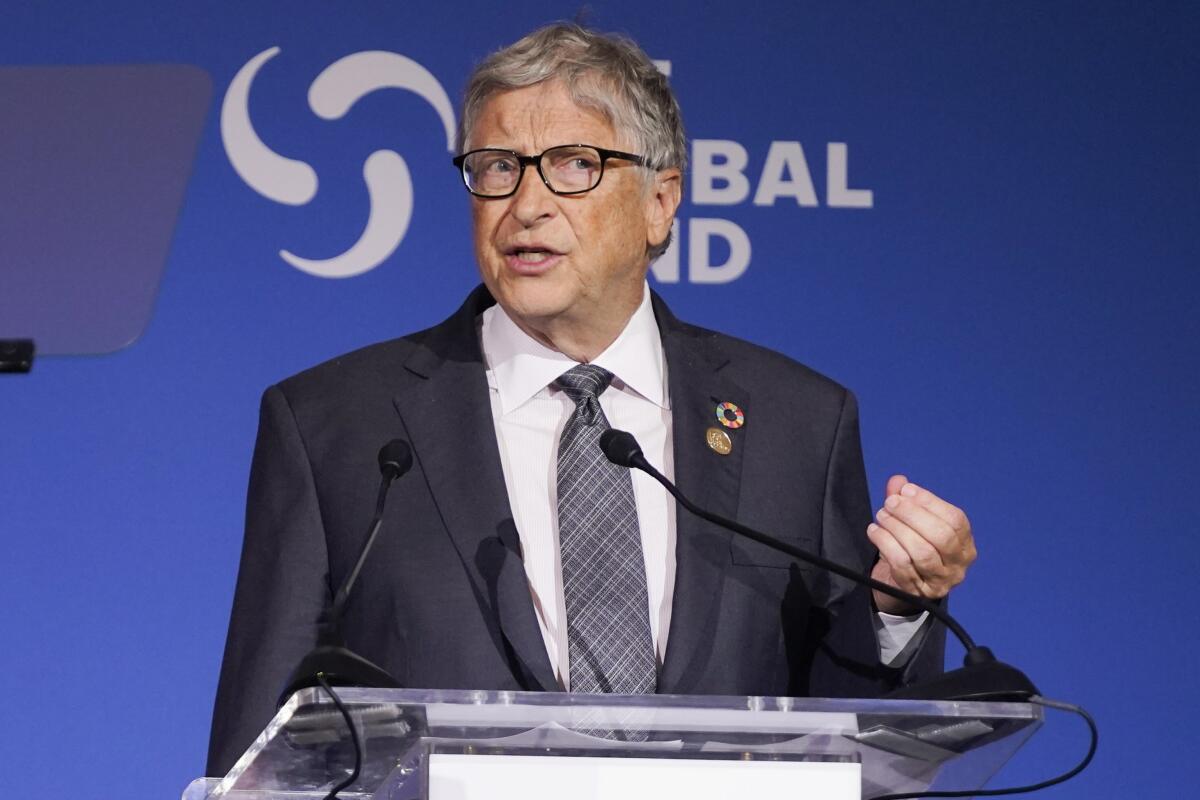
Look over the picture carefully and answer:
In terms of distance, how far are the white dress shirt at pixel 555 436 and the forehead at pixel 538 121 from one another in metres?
0.24

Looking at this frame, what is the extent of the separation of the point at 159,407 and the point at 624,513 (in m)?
1.19

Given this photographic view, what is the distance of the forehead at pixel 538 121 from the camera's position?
6.98ft

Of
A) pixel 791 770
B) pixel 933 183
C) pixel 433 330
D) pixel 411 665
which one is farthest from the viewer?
pixel 933 183

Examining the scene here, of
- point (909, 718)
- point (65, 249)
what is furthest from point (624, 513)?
point (65, 249)

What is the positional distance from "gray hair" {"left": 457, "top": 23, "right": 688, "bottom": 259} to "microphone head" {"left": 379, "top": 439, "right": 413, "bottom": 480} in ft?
1.94

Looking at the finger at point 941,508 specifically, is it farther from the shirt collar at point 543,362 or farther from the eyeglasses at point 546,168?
the eyeglasses at point 546,168

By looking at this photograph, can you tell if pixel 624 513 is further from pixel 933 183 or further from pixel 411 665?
pixel 933 183

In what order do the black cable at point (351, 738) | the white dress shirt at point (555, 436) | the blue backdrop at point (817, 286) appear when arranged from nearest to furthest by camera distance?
the black cable at point (351, 738), the white dress shirt at point (555, 436), the blue backdrop at point (817, 286)

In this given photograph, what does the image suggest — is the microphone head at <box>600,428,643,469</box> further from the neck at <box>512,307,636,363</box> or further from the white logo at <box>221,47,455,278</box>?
the white logo at <box>221,47,455,278</box>

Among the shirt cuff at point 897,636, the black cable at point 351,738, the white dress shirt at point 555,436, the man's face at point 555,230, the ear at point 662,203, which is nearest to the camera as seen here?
the black cable at point 351,738

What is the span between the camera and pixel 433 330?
226 centimetres

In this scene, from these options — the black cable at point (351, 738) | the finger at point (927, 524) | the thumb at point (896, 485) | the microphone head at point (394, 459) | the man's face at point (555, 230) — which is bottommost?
the black cable at point (351, 738)

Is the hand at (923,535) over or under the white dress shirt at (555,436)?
under

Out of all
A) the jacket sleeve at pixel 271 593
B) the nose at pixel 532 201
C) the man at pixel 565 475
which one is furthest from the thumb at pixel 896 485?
the jacket sleeve at pixel 271 593
